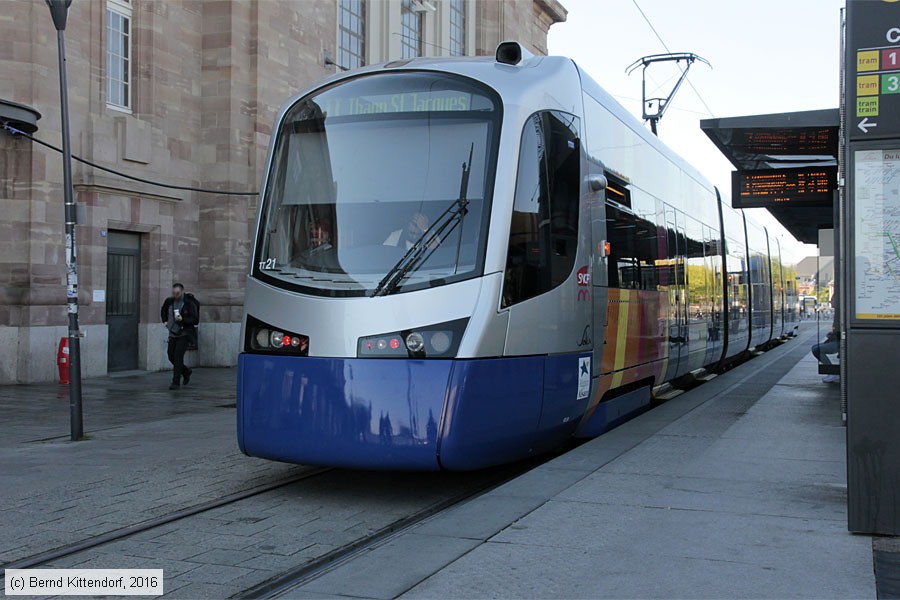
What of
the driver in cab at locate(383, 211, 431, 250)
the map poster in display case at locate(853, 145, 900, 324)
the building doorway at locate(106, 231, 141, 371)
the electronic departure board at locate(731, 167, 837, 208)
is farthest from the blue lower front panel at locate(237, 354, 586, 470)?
the building doorway at locate(106, 231, 141, 371)

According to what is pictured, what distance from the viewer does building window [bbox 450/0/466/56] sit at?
31.9 m

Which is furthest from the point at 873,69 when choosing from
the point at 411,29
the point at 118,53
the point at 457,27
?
the point at 457,27

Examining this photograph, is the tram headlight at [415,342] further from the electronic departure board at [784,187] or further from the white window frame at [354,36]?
the white window frame at [354,36]

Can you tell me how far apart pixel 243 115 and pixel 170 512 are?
1614 cm

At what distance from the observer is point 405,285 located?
6.73 metres

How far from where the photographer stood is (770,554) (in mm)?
4957

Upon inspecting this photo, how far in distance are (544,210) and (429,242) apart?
3.77 ft

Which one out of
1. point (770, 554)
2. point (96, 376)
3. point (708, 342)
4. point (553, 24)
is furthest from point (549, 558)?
point (553, 24)

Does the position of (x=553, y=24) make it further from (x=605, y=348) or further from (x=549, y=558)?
(x=549, y=558)

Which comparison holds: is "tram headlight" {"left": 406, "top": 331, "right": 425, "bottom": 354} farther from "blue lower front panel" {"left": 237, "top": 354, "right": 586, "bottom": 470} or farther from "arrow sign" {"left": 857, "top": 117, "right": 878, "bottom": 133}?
"arrow sign" {"left": 857, "top": 117, "right": 878, "bottom": 133}

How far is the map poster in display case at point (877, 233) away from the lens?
17.5ft

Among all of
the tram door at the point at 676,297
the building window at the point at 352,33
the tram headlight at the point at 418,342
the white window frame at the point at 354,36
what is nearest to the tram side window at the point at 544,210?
the tram headlight at the point at 418,342

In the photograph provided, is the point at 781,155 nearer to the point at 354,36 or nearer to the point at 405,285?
the point at 405,285

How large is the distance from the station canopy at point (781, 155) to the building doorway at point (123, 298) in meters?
11.8
